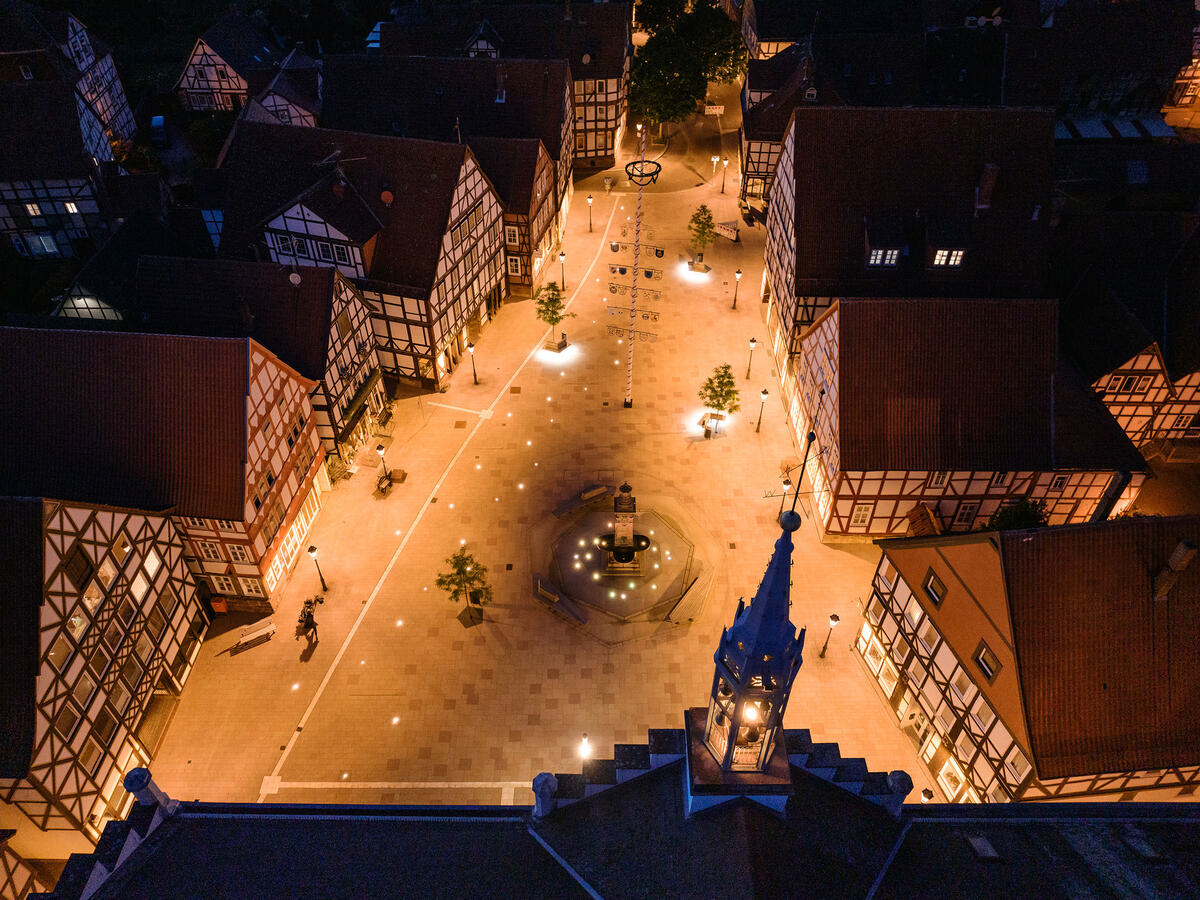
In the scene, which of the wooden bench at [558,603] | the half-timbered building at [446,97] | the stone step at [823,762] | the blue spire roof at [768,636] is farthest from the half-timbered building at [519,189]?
the blue spire roof at [768,636]

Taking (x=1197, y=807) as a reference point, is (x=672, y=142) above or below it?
above

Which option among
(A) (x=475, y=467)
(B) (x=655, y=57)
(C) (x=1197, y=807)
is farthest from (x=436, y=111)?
(C) (x=1197, y=807)

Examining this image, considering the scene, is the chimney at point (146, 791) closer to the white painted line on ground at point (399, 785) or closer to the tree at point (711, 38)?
the white painted line on ground at point (399, 785)

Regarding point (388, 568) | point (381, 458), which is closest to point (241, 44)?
point (381, 458)

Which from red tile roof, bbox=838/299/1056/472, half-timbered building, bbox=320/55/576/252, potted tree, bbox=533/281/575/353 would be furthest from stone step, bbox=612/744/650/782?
half-timbered building, bbox=320/55/576/252

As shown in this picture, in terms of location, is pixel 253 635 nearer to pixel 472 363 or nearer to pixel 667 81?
pixel 472 363

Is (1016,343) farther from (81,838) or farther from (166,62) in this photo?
(166,62)

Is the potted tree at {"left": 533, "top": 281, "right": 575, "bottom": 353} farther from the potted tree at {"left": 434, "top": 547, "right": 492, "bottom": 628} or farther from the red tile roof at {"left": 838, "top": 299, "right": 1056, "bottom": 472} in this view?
the red tile roof at {"left": 838, "top": 299, "right": 1056, "bottom": 472}
